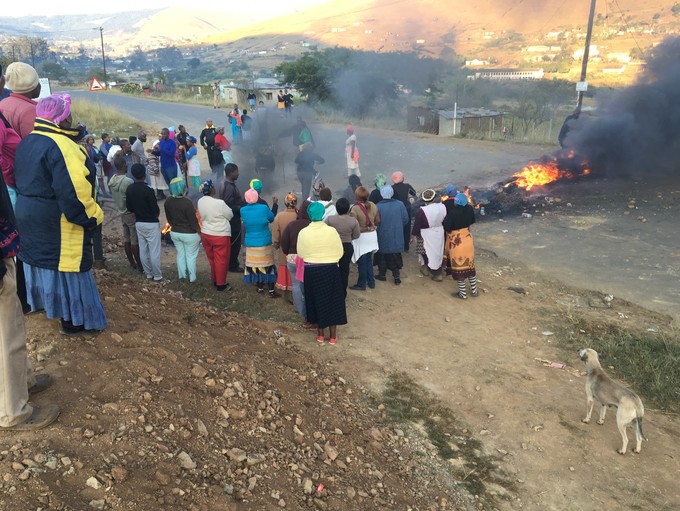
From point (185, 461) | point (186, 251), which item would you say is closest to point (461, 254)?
point (186, 251)

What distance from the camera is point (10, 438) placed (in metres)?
2.97

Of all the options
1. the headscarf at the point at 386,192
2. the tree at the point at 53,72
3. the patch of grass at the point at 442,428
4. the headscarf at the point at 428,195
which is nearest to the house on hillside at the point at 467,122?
the headscarf at the point at 428,195

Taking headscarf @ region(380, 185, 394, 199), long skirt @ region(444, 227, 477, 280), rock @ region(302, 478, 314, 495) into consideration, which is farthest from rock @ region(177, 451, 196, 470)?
headscarf @ region(380, 185, 394, 199)

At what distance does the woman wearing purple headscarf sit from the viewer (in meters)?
3.59

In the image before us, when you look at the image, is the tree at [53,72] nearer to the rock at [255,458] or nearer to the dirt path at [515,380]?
the dirt path at [515,380]

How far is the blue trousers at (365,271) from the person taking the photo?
25.8 ft

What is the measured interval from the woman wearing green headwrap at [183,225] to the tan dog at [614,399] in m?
5.11

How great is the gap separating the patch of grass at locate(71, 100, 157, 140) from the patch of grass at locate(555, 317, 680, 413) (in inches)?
804

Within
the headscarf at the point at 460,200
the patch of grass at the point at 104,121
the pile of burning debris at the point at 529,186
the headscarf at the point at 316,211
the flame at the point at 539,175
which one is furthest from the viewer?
the patch of grass at the point at 104,121

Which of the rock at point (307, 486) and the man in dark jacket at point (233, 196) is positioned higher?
the man in dark jacket at point (233, 196)

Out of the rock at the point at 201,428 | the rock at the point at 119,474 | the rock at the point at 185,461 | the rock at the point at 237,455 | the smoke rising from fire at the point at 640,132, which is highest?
the smoke rising from fire at the point at 640,132

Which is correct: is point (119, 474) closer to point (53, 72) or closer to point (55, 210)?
point (55, 210)

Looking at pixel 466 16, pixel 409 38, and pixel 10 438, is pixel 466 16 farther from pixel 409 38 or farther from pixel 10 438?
pixel 10 438

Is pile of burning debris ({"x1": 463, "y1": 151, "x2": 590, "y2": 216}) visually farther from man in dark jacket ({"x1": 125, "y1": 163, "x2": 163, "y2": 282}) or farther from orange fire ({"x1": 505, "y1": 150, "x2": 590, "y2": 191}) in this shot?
man in dark jacket ({"x1": 125, "y1": 163, "x2": 163, "y2": 282})
